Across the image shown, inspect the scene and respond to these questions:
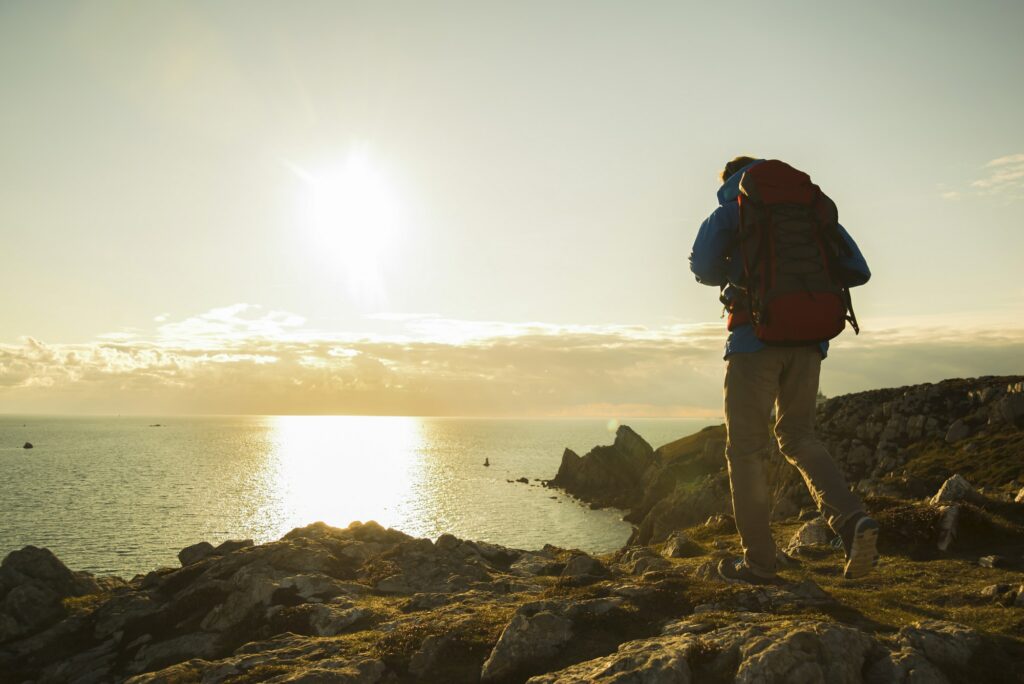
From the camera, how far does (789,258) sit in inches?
253

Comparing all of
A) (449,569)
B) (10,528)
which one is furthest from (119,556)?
(449,569)

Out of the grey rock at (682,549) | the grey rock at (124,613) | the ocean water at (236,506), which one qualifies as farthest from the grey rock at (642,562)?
the ocean water at (236,506)

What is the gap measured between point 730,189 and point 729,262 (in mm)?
951

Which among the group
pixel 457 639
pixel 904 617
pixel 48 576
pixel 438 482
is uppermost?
pixel 904 617

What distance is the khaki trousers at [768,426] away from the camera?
666 cm

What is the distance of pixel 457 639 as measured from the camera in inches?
267

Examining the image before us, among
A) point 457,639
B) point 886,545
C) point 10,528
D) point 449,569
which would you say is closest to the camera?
point 457,639

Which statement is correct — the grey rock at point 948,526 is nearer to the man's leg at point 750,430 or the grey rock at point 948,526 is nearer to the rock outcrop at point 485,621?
the rock outcrop at point 485,621

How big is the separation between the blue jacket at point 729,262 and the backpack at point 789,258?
4.5 inches

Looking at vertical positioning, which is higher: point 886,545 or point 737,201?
point 737,201

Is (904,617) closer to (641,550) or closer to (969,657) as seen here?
(969,657)

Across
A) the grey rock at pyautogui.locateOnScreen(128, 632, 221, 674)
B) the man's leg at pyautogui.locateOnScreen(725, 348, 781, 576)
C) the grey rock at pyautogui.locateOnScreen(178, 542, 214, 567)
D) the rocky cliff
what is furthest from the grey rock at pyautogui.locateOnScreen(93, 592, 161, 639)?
the rocky cliff

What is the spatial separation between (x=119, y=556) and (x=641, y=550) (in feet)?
206

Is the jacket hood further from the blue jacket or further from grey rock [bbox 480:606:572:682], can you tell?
grey rock [bbox 480:606:572:682]
